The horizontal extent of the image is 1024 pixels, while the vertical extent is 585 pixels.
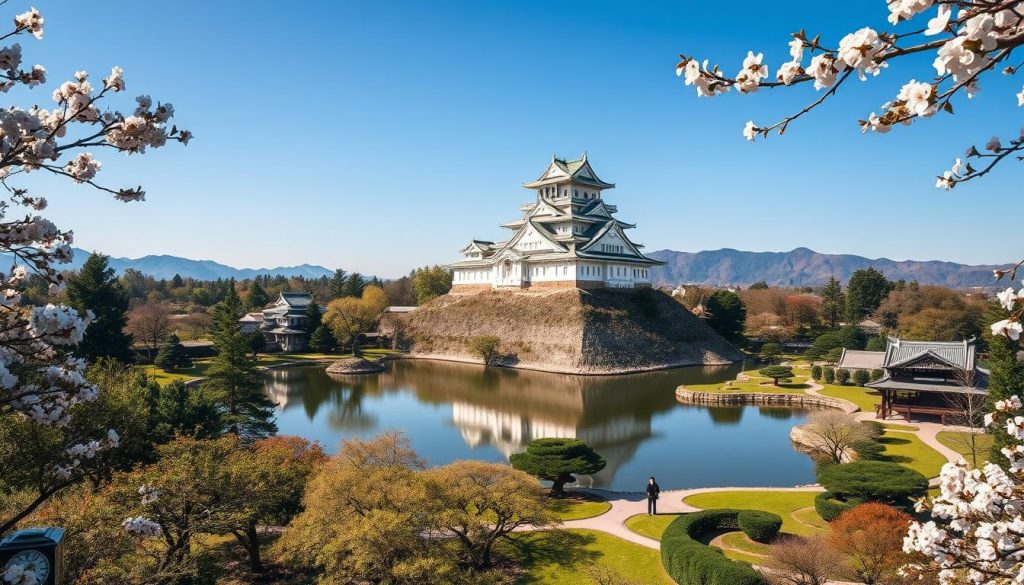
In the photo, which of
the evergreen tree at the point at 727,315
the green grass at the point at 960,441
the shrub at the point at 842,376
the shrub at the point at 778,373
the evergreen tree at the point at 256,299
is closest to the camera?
the green grass at the point at 960,441

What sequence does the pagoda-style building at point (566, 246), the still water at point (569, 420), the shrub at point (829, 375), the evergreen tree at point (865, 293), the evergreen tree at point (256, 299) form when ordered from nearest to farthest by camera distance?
the still water at point (569, 420), the shrub at point (829, 375), the pagoda-style building at point (566, 246), the evergreen tree at point (865, 293), the evergreen tree at point (256, 299)

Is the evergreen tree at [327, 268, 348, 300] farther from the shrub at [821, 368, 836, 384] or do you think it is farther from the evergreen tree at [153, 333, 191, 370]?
the shrub at [821, 368, 836, 384]

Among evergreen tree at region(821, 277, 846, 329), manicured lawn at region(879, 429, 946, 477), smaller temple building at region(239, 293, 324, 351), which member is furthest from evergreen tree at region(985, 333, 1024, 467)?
evergreen tree at region(821, 277, 846, 329)

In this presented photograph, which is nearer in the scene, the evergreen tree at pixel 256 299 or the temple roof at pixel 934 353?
the temple roof at pixel 934 353

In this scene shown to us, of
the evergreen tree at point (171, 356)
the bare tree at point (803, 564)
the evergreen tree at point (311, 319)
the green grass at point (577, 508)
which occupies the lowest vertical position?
the green grass at point (577, 508)

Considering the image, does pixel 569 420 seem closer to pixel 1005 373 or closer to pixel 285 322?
pixel 1005 373

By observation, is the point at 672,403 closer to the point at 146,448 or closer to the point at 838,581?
the point at 838,581

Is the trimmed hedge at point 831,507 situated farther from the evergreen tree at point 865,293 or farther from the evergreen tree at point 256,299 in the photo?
the evergreen tree at point 256,299

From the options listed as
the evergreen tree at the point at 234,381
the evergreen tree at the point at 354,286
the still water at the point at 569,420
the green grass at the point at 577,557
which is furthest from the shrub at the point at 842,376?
the evergreen tree at the point at 354,286
